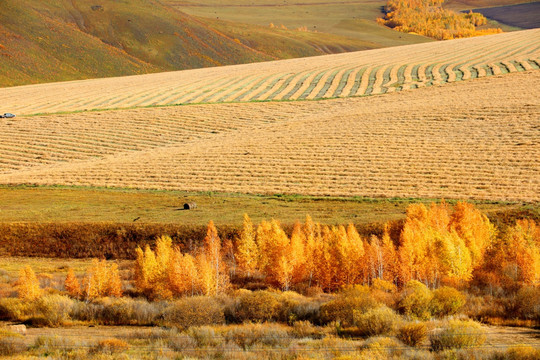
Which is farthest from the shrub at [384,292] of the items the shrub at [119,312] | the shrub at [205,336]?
the shrub at [119,312]

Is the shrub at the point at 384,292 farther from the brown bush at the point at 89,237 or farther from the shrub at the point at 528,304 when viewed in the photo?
the brown bush at the point at 89,237

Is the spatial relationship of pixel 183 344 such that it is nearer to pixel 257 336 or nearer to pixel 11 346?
pixel 257 336

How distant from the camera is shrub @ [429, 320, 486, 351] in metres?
21.2

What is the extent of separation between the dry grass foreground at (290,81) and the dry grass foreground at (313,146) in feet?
20.5

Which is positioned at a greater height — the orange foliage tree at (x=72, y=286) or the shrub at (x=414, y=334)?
the orange foliage tree at (x=72, y=286)

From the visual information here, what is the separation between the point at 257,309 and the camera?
87.9 ft

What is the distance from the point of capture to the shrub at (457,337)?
21.2 metres

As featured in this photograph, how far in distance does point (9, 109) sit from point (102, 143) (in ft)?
76.2

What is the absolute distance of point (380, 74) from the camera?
323ft

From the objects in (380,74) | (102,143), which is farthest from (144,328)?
(380,74)

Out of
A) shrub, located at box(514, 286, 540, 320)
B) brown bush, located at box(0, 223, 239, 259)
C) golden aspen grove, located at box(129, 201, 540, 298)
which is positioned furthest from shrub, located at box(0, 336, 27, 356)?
shrub, located at box(514, 286, 540, 320)

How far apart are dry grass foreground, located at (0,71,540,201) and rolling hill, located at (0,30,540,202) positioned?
16cm

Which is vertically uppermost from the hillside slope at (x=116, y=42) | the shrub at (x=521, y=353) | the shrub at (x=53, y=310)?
the hillside slope at (x=116, y=42)

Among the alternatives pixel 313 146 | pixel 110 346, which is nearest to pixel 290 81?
pixel 313 146
